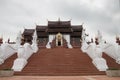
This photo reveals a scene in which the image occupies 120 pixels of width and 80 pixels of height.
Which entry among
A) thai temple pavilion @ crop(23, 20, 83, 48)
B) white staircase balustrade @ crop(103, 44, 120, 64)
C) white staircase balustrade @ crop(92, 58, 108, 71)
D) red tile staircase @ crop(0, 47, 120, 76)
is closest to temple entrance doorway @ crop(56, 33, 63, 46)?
thai temple pavilion @ crop(23, 20, 83, 48)

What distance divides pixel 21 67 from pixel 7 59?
10.6 feet

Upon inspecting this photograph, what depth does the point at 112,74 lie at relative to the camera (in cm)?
1105

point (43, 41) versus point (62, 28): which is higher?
point (62, 28)

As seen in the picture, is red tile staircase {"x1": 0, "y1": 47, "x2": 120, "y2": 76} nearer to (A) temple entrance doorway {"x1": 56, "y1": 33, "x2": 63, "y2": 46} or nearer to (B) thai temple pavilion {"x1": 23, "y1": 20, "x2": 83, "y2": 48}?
(A) temple entrance doorway {"x1": 56, "y1": 33, "x2": 63, "y2": 46}

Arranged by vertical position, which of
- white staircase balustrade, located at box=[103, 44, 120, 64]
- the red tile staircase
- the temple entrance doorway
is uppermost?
the temple entrance doorway

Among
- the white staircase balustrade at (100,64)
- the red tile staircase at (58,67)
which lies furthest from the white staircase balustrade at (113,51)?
the white staircase balustrade at (100,64)

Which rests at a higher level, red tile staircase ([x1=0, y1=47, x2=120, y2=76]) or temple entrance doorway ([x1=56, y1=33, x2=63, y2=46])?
temple entrance doorway ([x1=56, y1=33, x2=63, y2=46])

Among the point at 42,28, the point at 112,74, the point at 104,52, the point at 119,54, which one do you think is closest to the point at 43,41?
the point at 42,28

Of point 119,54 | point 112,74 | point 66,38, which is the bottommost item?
point 112,74

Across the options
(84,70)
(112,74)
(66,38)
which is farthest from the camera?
(66,38)

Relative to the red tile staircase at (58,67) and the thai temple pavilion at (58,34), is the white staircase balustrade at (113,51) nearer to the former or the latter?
the red tile staircase at (58,67)

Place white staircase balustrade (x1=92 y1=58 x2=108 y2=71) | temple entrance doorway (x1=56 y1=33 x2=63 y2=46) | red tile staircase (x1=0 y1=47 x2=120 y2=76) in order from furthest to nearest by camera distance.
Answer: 1. temple entrance doorway (x1=56 y1=33 x2=63 y2=46)
2. white staircase balustrade (x1=92 y1=58 x2=108 y2=71)
3. red tile staircase (x1=0 y1=47 x2=120 y2=76)

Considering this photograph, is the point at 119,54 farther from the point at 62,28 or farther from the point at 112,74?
the point at 62,28

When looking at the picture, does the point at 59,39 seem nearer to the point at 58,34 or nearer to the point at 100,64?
the point at 58,34
